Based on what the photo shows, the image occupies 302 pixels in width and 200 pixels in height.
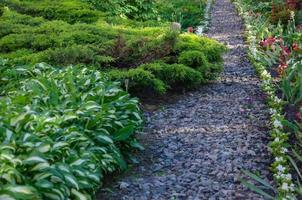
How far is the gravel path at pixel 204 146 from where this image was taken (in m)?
3.82

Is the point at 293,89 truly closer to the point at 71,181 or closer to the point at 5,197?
the point at 71,181

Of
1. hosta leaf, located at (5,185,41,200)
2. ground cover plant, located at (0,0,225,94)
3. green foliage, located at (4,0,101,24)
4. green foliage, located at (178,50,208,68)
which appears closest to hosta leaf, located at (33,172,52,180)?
hosta leaf, located at (5,185,41,200)

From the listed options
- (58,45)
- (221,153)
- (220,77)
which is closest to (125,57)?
(58,45)

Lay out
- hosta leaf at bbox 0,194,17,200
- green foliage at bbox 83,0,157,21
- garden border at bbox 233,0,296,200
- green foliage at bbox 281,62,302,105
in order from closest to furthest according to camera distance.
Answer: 1. hosta leaf at bbox 0,194,17,200
2. garden border at bbox 233,0,296,200
3. green foliage at bbox 281,62,302,105
4. green foliage at bbox 83,0,157,21

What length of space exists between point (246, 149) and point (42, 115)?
6.76 ft

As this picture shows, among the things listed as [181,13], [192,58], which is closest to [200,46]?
[192,58]

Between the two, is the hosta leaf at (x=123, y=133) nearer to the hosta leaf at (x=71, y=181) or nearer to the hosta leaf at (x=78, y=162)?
the hosta leaf at (x=78, y=162)

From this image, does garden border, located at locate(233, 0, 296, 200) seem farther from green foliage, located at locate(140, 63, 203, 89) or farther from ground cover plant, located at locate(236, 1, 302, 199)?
green foliage, located at locate(140, 63, 203, 89)

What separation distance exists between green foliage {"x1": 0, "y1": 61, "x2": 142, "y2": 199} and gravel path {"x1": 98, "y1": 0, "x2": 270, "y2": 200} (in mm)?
280

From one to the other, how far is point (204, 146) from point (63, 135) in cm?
171

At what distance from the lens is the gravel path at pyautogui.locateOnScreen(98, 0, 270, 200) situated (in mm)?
3824

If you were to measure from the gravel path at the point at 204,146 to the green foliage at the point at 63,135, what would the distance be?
11.0 inches

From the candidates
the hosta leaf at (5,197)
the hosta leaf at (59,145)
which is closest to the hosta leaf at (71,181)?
the hosta leaf at (59,145)

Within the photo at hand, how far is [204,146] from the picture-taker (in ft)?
15.4
